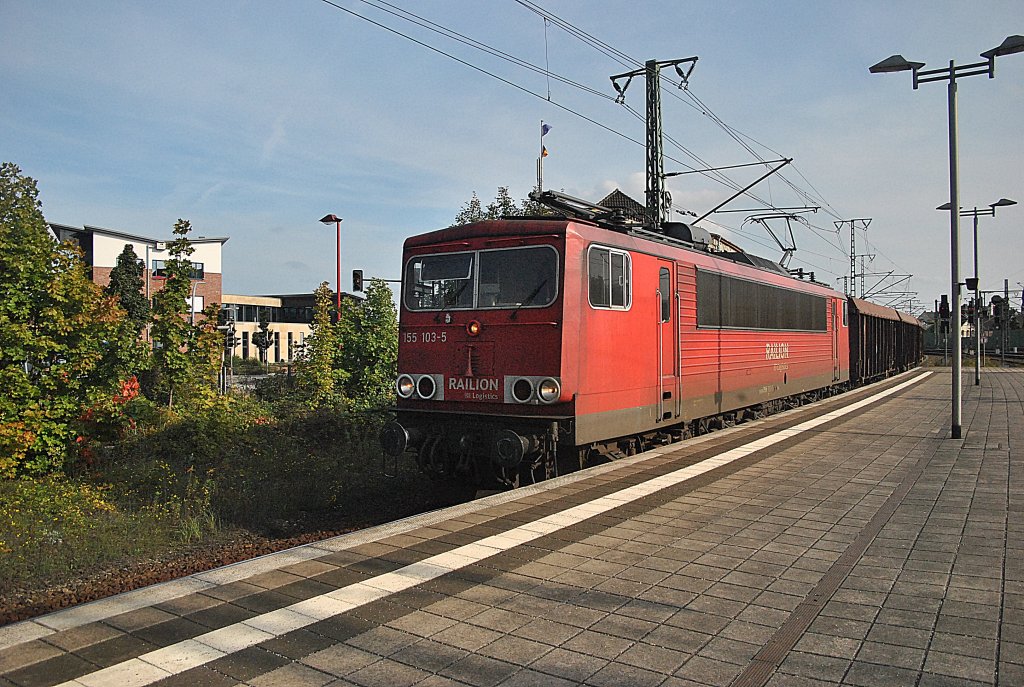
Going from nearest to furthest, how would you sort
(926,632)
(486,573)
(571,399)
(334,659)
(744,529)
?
(334,659)
(926,632)
(486,573)
(744,529)
(571,399)

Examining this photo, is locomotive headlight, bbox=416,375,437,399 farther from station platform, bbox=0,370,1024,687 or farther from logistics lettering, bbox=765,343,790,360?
logistics lettering, bbox=765,343,790,360

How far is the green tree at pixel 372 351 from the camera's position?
62.5 ft

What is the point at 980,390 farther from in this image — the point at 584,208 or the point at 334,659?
the point at 334,659

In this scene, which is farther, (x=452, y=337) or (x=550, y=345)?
(x=452, y=337)

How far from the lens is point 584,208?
1120cm

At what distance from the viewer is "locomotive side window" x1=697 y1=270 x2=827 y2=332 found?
42.2 ft

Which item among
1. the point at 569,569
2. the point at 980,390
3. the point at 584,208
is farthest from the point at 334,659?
the point at 980,390

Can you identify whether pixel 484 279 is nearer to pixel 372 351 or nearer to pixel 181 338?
pixel 181 338

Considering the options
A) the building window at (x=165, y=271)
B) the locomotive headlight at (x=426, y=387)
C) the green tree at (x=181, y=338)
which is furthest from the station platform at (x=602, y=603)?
the building window at (x=165, y=271)

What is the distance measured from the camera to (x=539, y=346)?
9.16 meters

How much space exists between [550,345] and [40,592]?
5506 mm

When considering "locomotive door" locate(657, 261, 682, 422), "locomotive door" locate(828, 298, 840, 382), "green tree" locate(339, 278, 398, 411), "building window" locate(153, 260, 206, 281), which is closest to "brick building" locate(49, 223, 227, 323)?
"building window" locate(153, 260, 206, 281)

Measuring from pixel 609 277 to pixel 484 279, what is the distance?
153 centimetres

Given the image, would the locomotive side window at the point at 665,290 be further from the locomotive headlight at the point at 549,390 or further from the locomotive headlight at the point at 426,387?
the locomotive headlight at the point at 426,387
